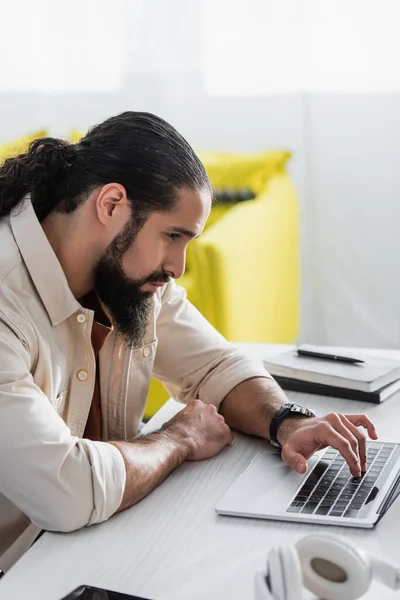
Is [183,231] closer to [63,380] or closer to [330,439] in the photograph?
[63,380]

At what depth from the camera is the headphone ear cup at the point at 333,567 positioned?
0.87m

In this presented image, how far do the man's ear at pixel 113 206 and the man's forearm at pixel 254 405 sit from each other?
375 millimetres

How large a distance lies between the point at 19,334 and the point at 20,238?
181 mm

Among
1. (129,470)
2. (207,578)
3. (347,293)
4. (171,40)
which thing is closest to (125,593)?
(207,578)

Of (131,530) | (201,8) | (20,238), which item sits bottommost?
(131,530)

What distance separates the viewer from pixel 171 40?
3.84 metres

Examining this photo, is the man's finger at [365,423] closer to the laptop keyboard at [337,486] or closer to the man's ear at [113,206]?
the laptop keyboard at [337,486]

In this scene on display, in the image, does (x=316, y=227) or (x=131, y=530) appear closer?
(x=131, y=530)

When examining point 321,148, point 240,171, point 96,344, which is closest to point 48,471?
point 96,344

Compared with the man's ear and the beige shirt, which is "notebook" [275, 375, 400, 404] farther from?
the man's ear

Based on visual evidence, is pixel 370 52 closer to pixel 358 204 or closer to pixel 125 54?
pixel 358 204

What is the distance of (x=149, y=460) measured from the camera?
4.39ft

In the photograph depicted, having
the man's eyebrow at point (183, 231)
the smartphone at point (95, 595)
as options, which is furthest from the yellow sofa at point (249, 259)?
the smartphone at point (95, 595)

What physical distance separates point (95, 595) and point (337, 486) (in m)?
0.41
